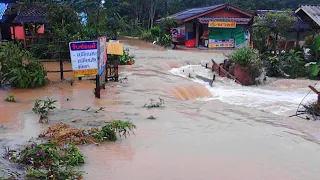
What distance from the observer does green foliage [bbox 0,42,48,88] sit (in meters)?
10.6

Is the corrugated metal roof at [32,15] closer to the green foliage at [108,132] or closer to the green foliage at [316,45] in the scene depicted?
the green foliage at [316,45]

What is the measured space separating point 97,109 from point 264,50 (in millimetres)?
10644

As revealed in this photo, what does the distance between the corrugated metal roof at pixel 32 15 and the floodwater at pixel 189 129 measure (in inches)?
249

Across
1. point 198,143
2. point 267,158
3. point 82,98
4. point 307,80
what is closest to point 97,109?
point 82,98

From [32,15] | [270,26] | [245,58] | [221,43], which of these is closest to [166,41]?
[221,43]

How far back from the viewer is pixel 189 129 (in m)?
7.50

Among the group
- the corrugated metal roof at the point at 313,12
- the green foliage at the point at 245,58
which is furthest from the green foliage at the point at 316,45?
the green foliage at the point at 245,58

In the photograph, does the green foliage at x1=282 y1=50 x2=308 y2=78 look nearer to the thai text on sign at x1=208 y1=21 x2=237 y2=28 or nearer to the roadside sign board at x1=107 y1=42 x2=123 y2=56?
the roadside sign board at x1=107 y1=42 x2=123 y2=56

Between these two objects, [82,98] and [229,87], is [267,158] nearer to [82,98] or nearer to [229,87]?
[82,98]

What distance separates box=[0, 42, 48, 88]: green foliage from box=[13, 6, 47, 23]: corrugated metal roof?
25.1ft

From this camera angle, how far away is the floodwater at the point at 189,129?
17.7 ft

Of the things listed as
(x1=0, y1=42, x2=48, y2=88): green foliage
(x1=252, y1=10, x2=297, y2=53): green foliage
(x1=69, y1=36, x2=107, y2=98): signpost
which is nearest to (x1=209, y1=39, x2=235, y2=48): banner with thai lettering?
(x1=252, y1=10, x2=297, y2=53): green foliage

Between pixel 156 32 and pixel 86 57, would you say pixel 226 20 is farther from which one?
pixel 86 57

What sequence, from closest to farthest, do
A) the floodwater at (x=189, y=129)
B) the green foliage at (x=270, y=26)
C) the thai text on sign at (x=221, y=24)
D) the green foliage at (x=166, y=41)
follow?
1. the floodwater at (x=189, y=129)
2. the green foliage at (x=270, y=26)
3. the thai text on sign at (x=221, y=24)
4. the green foliage at (x=166, y=41)
